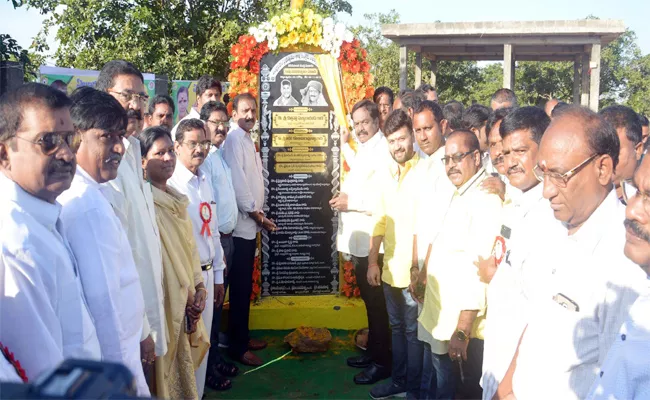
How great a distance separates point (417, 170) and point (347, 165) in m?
1.75

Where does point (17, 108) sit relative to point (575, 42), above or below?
below

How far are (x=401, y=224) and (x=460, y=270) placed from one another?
0.98 metres

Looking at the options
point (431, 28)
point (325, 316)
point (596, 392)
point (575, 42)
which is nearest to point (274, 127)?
point (325, 316)

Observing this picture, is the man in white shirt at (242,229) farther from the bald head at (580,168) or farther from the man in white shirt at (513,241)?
the bald head at (580,168)

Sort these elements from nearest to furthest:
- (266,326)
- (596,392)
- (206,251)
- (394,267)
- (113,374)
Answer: (113,374), (596,392), (206,251), (394,267), (266,326)

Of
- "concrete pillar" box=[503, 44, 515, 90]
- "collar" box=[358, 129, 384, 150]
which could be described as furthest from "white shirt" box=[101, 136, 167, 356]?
"concrete pillar" box=[503, 44, 515, 90]

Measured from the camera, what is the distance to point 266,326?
5738 mm

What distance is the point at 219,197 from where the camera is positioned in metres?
4.77

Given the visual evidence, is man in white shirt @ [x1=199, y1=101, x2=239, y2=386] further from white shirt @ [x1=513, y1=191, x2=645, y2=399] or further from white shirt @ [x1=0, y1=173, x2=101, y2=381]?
white shirt @ [x1=513, y1=191, x2=645, y2=399]

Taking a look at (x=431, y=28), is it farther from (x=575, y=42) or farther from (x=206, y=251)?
(x=206, y=251)

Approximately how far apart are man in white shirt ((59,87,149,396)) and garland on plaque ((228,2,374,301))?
3258 millimetres

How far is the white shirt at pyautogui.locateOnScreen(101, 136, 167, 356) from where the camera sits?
279 centimetres

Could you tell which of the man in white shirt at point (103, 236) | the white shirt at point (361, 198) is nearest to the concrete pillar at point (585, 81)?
the white shirt at point (361, 198)

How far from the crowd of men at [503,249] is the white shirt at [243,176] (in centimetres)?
78
